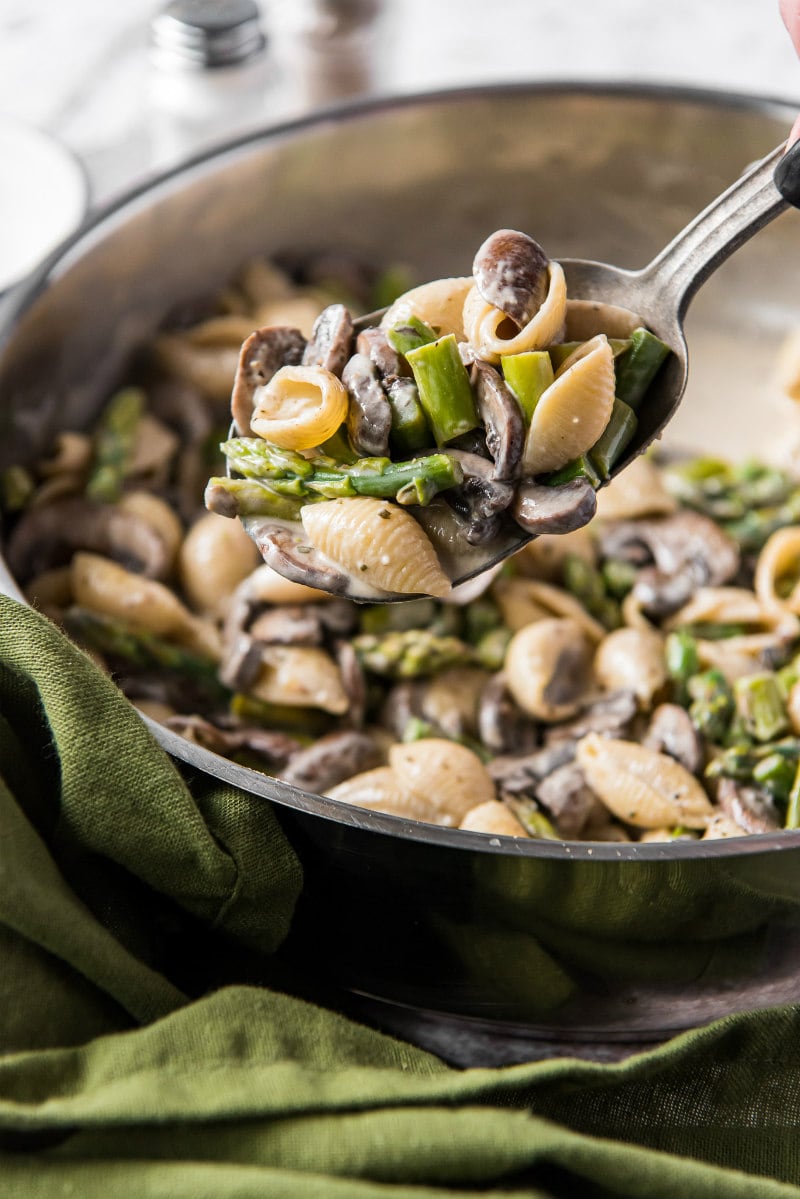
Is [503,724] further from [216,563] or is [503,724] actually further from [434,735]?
[216,563]

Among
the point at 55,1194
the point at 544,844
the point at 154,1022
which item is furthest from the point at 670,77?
the point at 55,1194

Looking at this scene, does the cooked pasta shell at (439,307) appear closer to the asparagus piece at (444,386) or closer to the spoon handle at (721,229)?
the asparagus piece at (444,386)

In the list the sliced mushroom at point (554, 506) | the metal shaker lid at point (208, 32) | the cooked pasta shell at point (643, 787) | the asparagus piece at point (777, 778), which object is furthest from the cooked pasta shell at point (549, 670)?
the metal shaker lid at point (208, 32)

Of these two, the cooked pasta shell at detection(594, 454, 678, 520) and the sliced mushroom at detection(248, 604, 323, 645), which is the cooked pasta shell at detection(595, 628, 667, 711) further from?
the sliced mushroom at detection(248, 604, 323, 645)

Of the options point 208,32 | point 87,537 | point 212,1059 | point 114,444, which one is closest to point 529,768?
point 212,1059

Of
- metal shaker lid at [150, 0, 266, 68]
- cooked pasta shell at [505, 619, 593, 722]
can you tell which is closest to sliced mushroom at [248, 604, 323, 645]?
cooked pasta shell at [505, 619, 593, 722]

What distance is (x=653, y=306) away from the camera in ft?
3.79

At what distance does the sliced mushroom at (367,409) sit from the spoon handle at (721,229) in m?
0.31

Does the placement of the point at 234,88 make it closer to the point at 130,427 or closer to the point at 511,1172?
the point at 130,427

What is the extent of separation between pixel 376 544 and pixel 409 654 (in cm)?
38

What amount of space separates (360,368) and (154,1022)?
1.84 feet

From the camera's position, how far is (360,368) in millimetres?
1040

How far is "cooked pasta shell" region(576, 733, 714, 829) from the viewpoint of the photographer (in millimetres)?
1178

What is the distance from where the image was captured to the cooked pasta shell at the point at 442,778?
3.81 ft
